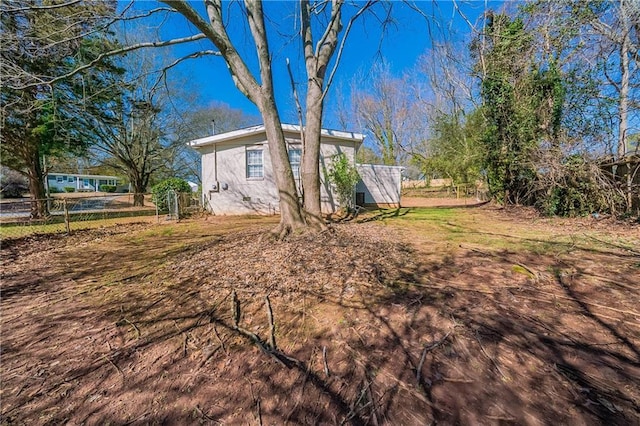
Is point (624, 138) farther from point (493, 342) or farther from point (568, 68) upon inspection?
point (493, 342)

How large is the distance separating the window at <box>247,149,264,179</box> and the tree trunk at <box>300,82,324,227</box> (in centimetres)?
525

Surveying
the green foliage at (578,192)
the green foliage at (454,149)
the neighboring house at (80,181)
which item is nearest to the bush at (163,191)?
the green foliage at (578,192)

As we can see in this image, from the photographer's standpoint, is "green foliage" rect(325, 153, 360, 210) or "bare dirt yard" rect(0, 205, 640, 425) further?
"green foliage" rect(325, 153, 360, 210)

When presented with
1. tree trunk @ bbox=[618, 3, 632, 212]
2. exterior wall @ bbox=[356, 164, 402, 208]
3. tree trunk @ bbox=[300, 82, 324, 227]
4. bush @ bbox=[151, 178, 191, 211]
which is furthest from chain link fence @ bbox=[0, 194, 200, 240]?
tree trunk @ bbox=[618, 3, 632, 212]

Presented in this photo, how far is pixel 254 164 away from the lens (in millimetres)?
9961

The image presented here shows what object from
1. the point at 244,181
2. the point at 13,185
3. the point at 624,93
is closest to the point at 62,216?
the point at 244,181

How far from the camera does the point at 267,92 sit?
4375 millimetres

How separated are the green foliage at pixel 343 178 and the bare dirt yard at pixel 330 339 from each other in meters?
5.84

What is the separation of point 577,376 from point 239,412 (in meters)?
2.01

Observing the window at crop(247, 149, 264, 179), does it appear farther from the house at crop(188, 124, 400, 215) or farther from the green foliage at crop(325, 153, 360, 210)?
the green foliage at crop(325, 153, 360, 210)

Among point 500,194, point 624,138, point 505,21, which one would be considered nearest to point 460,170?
point 500,194

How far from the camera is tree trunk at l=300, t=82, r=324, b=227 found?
16.4 feet

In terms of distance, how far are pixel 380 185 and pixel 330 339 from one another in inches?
414

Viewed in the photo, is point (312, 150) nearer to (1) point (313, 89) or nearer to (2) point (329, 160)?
(1) point (313, 89)
